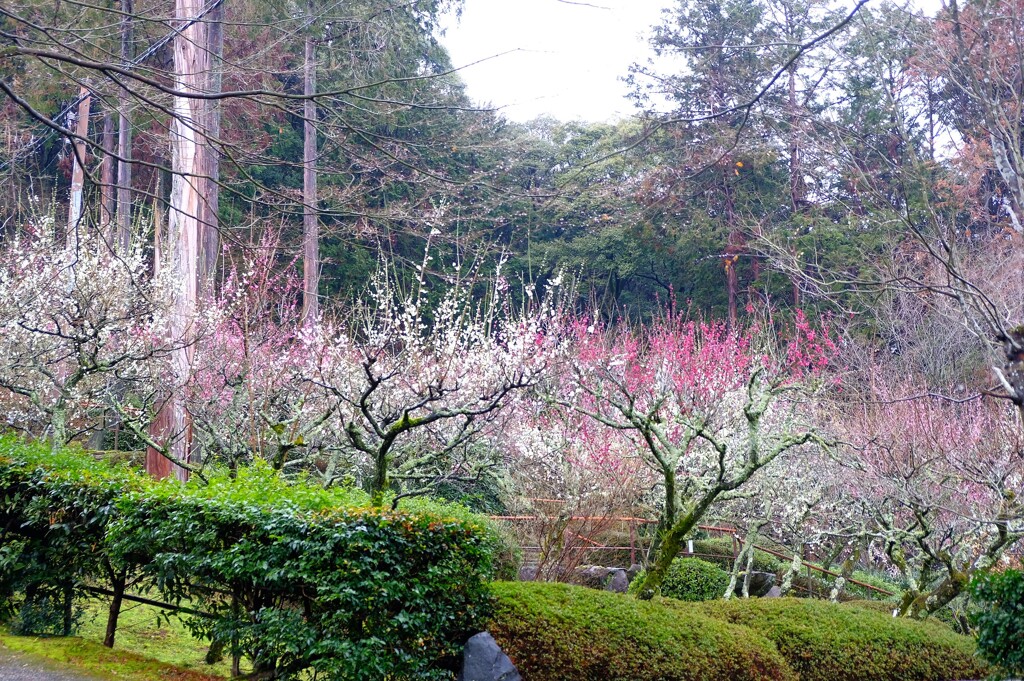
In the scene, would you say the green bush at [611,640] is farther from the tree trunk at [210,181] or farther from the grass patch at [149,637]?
the tree trunk at [210,181]

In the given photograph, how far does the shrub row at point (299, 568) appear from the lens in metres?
4.28

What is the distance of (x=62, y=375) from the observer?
1058 cm

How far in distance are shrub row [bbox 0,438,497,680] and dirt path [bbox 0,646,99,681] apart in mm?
603

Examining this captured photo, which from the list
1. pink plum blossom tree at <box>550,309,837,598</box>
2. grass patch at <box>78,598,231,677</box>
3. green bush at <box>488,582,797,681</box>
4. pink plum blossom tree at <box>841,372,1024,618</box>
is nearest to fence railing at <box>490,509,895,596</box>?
pink plum blossom tree at <box>550,309,837,598</box>

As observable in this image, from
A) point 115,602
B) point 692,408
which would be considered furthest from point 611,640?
point 692,408

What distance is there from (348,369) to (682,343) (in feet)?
26.2

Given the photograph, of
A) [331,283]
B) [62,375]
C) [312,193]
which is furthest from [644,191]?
[62,375]

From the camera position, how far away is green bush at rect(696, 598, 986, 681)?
6.27 metres

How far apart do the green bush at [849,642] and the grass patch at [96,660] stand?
149 inches

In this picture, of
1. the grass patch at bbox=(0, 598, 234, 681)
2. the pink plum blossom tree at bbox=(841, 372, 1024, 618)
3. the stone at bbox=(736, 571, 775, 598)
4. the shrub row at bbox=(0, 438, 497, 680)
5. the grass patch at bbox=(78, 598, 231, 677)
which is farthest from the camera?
the stone at bbox=(736, 571, 775, 598)

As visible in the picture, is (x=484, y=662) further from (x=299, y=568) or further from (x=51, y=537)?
(x=51, y=537)

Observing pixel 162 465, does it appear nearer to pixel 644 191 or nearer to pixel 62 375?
pixel 62 375

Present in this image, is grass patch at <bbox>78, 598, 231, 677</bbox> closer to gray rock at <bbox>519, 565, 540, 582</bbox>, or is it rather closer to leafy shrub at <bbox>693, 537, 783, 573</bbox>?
gray rock at <bbox>519, 565, 540, 582</bbox>

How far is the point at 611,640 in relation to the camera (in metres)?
5.22
